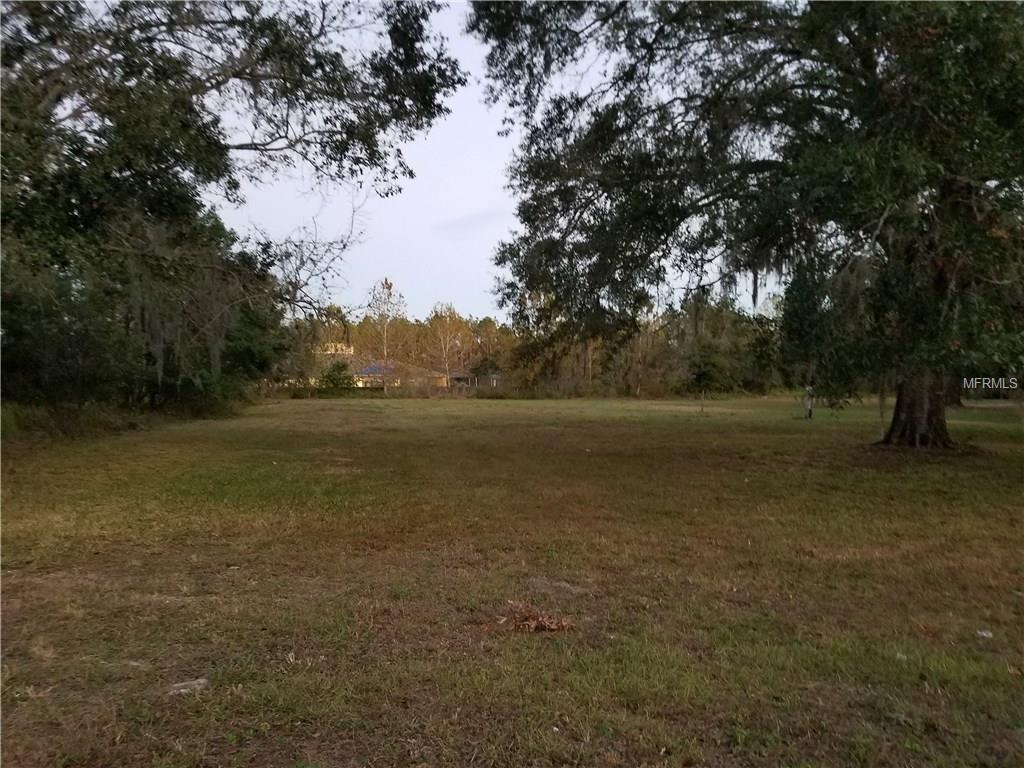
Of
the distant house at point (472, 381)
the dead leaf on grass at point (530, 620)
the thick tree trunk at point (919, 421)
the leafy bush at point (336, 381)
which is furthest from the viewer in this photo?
the distant house at point (472, 381)

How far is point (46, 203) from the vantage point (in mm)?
7770

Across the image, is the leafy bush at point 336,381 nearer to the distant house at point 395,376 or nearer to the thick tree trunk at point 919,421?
the distant house at point 395,376

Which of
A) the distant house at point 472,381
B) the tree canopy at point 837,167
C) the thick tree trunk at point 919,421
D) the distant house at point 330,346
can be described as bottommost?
the distant house at point 472,381

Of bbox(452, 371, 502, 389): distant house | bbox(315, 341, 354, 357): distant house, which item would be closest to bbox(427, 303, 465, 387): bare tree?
bbox(452, 371, 502, 389): distant house

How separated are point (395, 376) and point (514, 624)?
70720mm

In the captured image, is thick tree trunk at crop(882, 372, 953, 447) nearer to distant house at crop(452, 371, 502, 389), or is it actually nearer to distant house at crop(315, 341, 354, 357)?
distant house at crop(315, 341, 354, 357)

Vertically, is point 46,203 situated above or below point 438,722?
above

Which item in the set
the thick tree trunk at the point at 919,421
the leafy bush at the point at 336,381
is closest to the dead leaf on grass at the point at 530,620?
the thick tree trunk at the point at 919,421

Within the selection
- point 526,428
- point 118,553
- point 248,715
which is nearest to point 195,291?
point 118,553

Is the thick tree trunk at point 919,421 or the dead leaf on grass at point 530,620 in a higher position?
the thick tree trunk at point 919,421

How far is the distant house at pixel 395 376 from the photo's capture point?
244ft

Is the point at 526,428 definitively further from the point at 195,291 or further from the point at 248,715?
the point at 248,715

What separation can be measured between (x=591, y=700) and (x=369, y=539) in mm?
4837

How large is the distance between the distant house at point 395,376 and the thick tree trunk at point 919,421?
58538 millimetres
